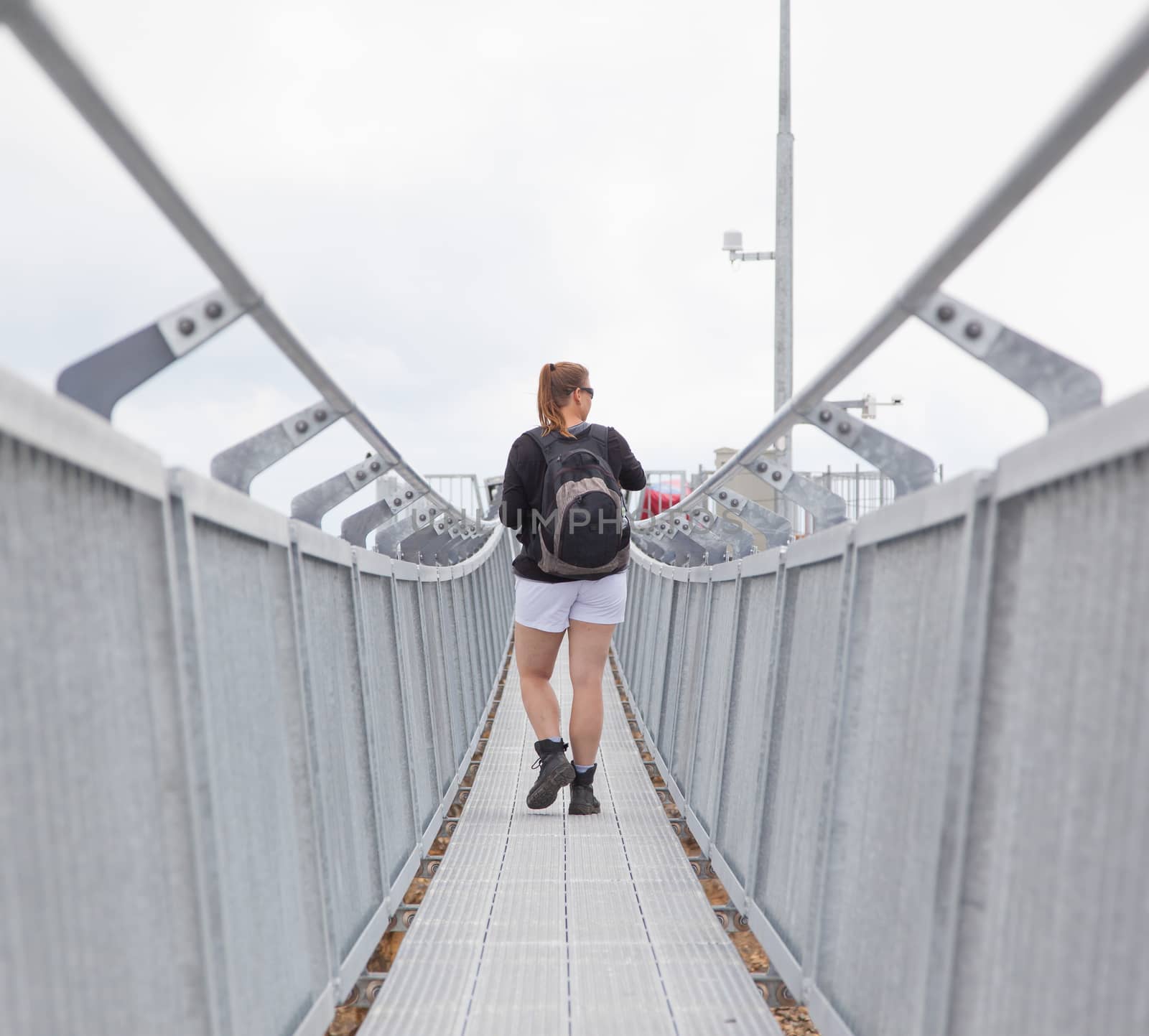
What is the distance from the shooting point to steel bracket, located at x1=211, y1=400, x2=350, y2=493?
9.25 feet

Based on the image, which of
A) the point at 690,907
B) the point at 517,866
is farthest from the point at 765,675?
the point at 517,866

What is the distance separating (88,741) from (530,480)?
3.84 meters

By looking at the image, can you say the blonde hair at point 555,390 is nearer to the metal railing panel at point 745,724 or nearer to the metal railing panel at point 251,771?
the metal railing panel at point 745,724

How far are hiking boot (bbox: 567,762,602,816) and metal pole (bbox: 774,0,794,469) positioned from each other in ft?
27.0

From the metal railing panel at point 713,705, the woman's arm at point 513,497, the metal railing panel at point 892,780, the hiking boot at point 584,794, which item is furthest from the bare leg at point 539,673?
the metal railing panel at point 892,780

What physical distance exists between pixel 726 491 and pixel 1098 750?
3.23 meters

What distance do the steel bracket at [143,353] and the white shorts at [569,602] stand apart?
3375 mm

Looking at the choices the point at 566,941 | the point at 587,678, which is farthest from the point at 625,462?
the point at 566,941

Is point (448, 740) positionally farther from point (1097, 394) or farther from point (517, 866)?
point (1097, 394)

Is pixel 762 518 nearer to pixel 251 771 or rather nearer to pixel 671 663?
pixel 251 771

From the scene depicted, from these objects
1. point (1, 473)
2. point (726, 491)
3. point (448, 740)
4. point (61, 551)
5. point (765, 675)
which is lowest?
point (448, 740)

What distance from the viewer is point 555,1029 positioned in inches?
128

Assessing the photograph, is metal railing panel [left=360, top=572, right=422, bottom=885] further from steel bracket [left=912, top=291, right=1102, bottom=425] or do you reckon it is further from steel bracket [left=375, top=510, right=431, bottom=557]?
steel bracket [left=912, top=291, right=1102, bottom=425]

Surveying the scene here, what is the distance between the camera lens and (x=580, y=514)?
5352 millimetres
